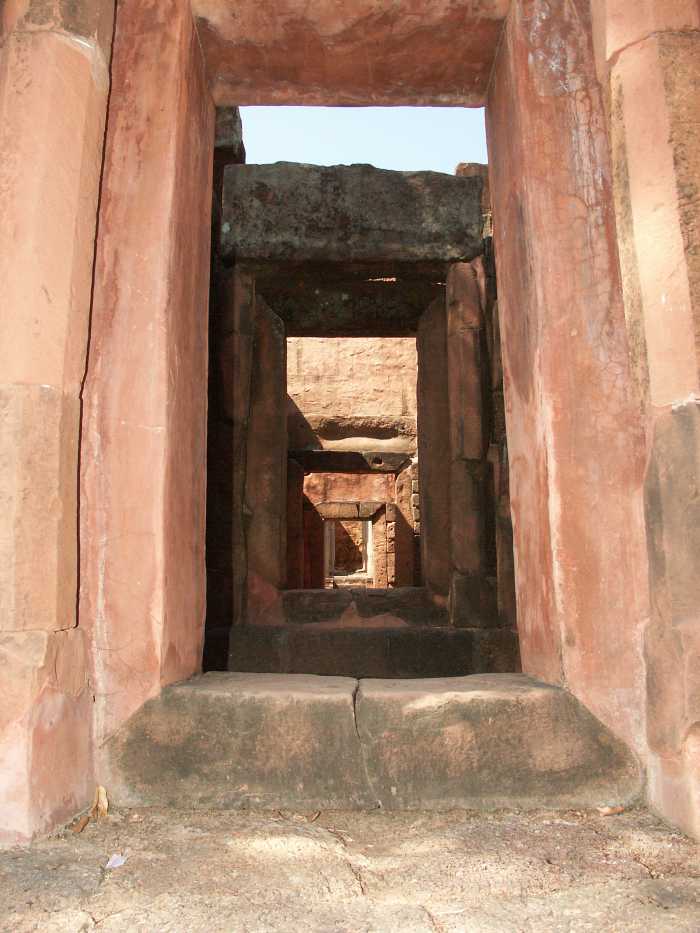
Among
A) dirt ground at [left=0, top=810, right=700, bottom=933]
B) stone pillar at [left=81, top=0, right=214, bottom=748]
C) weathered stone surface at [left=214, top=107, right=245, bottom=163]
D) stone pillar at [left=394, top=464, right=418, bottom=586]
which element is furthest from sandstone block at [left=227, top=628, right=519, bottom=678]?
stone pillar at [left=394, top=464, right=418, bottom=586]

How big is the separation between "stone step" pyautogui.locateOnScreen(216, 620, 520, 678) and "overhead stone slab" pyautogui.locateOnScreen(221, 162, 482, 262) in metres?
2.55

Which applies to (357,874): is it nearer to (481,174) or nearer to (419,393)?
(419,393)

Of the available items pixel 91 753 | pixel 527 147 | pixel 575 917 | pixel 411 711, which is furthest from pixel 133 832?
pixel 527 147

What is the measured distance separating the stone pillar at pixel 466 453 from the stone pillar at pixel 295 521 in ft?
9.04

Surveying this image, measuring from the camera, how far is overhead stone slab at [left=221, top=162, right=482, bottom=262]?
5.07 m

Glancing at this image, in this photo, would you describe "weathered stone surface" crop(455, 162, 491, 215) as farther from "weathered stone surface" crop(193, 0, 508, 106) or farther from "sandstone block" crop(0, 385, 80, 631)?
"sandstone block" crop(0, 385, 80, 631)

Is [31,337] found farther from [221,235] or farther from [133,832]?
[221,235]

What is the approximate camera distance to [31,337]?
6.43 feet

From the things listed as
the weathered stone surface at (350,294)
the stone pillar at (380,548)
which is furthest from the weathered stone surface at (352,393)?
the stone pillar at (380,548)

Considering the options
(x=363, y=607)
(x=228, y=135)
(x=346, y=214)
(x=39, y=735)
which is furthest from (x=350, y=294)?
(x=39, y=735)

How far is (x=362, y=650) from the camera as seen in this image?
5.07 m

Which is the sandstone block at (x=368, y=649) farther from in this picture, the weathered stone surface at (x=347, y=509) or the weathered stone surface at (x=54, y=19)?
the weathered stone surface at (x=347, y=509)

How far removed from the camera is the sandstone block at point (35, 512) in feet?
6.09

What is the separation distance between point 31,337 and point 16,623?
74cm
